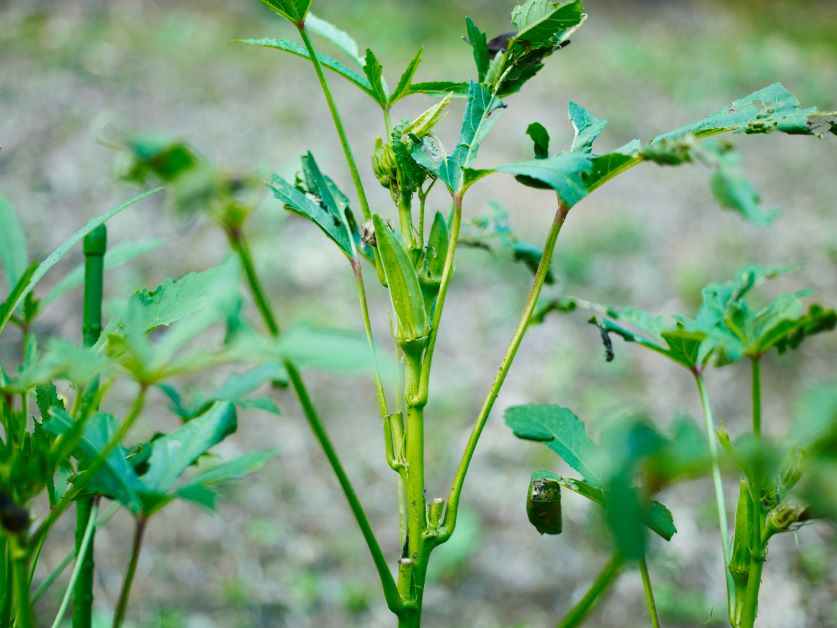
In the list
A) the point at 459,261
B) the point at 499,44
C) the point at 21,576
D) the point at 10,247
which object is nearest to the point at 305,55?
the point at 499,44

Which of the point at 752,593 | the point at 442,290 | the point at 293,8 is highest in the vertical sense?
the point at 293,8

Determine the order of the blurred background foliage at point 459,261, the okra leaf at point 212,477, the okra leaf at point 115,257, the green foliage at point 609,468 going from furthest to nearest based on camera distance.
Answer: the blurred background foliage at point 459,261 → the okra leaf at point 115,257 → the okra leaf at point 212,477 → the green foliage at point 609,468

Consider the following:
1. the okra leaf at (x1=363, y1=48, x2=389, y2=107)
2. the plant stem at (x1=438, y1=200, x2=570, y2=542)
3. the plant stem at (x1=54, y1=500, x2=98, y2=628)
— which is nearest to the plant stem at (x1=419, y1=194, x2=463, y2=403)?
the plant stem at (x1=438, y1=200, x2=570, y2=542)

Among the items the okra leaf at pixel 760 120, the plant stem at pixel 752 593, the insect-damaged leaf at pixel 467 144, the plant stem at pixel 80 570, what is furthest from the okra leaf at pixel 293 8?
the plant stem at pixel 752 593

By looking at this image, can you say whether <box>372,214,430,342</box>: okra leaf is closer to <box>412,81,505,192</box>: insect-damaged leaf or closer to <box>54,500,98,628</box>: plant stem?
<box>412,81,505,192</box>: insect-damaged leaf

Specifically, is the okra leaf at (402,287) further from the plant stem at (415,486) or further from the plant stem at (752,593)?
the plant stem at (752,593)

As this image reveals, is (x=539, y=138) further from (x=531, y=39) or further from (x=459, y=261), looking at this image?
(x=459, y=261)
